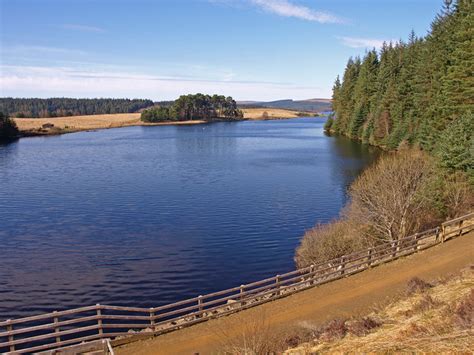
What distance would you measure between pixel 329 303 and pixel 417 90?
211 feet

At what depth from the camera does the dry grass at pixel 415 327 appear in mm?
13023

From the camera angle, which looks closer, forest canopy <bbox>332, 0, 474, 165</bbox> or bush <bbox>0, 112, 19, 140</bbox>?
forest canopy <bbox>332, 0, 474, 165</bbox>

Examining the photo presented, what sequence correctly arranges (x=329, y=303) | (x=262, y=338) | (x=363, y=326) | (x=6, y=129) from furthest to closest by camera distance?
1. (x=6, y=129)
2. (x=329, y=303)
3. (x=363, y=326)
4. (x=262, y=338)

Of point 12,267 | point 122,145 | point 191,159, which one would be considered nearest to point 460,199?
point 12,267

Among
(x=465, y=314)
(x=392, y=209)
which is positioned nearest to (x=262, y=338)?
(x=465, y=314)

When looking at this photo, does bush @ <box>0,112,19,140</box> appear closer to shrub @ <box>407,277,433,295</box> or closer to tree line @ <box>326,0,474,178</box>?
tree line @ <box>326,0,474,178</box>

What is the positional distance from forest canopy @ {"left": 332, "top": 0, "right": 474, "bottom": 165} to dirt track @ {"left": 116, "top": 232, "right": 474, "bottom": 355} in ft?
48.6

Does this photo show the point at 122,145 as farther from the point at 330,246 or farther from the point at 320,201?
the point at 330,246

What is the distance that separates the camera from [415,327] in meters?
15.0

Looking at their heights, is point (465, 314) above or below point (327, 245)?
above

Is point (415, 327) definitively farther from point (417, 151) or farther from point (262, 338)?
point (417, 151)

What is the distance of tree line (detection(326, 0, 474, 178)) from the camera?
50750 mm

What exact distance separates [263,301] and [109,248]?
800 inches

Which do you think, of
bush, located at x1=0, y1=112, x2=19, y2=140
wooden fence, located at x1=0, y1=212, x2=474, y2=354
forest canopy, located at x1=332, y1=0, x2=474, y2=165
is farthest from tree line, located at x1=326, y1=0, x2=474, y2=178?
bush, located at x1=0, y1=112, x2=19, y2=140
